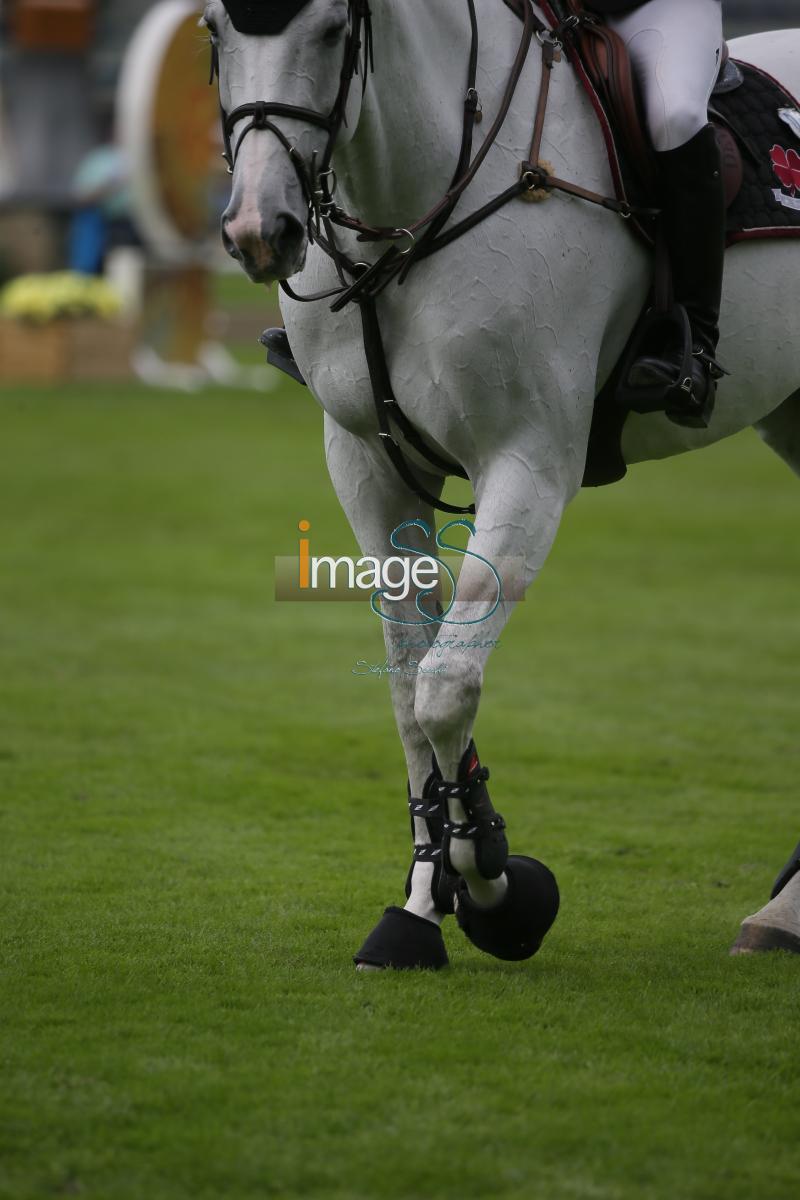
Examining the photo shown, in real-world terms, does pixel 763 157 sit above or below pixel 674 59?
below

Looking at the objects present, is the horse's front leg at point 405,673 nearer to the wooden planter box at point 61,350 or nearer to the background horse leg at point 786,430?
the background horse leg at point 786,430

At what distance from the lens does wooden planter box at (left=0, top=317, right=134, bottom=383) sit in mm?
26047

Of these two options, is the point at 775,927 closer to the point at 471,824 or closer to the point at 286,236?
the point at 471,824

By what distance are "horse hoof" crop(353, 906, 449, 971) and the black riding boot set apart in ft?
5.15

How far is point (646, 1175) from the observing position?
3564mm

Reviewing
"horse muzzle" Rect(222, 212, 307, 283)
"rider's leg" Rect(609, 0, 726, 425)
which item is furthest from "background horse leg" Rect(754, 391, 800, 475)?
"horse muzzle" Rect(222, 212, 307, 283)

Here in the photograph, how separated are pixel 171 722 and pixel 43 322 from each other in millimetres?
18040

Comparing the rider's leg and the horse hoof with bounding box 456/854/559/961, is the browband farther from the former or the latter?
the horse hoof with bounding box 456/854/559/961

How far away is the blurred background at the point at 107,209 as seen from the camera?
81.7ft

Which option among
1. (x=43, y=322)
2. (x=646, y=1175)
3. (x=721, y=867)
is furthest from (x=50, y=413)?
(x=646, y=1175)

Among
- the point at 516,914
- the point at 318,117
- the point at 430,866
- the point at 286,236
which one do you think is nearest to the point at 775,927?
the point at 516,914

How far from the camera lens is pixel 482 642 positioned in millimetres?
4480

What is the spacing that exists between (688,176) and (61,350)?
2232cm

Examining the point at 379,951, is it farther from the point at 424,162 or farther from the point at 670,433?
the point at 424,162
